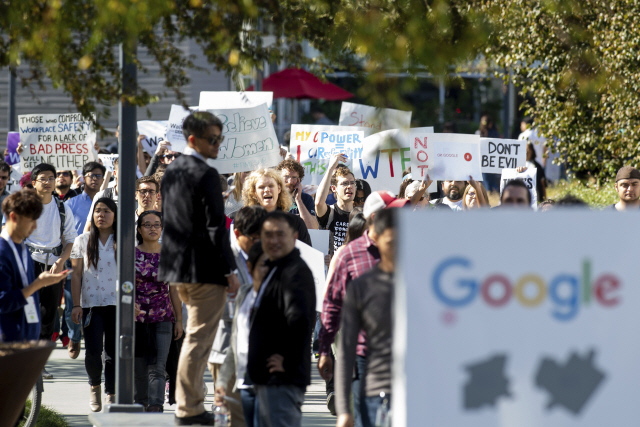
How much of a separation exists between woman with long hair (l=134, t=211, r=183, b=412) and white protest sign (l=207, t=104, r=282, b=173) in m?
2.36

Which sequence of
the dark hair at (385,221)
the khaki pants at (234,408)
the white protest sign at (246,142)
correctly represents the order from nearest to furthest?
the dark hair at (385,221) < the khaki pants at (234,408) < the white protest sign at (246,142)

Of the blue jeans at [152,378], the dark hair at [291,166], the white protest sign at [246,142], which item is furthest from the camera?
the white protest sign at [246,142]

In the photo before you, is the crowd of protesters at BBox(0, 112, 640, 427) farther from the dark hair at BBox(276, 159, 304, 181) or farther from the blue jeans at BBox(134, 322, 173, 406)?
the dark hair at BBox(276, 159, 304, 181)

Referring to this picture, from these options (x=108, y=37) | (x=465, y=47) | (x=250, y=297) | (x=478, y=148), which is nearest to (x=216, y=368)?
(x=250, y=297)

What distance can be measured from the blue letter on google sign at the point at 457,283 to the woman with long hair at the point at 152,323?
14.5 ft

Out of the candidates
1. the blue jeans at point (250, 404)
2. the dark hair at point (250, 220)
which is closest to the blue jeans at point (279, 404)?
the blue jeans at point (250, 404)

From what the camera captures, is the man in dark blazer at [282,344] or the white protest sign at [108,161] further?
the white protest sign at [108,161]

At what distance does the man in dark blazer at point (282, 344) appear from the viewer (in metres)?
5.01

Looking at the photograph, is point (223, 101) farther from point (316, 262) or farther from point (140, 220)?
point (316, 262)

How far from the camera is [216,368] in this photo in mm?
6078

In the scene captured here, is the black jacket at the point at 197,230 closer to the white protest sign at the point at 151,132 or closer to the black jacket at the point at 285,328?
the black jacket at the point at 285,328

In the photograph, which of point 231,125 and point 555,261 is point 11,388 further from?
point 231,125

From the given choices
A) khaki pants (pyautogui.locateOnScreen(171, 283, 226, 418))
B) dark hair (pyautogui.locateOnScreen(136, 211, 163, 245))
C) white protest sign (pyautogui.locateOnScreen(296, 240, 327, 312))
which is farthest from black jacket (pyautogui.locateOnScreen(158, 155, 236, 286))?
dark hair (pyautogui.locateOnScreen(136, 211, 163, 245))

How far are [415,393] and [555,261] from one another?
2.32 feet
